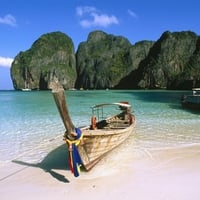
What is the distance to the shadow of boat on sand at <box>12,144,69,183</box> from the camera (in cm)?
978

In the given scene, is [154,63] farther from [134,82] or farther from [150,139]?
[150,139]

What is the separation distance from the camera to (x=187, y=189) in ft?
26.6

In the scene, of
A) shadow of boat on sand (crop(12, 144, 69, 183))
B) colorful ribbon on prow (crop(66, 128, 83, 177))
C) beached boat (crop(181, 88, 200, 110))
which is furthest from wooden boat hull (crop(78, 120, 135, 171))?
beached boat (crop(181, 88, 200, 110))

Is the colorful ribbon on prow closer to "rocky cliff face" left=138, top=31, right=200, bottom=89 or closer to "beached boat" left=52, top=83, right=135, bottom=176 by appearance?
"beached boat" left=52, top=83, right=135, bottom=176

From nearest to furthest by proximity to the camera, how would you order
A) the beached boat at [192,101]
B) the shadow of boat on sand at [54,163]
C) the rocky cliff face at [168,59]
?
the shadow of boat on sand at [54,163] → the beached boat at [192,101] → the rocky cliff face at [168,59]

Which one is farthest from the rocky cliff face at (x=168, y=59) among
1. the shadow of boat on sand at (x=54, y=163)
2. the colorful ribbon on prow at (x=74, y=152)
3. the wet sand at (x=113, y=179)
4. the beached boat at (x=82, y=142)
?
the colorful ribbon on prow at (x=74, y=152)

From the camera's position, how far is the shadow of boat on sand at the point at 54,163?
978 centimetres

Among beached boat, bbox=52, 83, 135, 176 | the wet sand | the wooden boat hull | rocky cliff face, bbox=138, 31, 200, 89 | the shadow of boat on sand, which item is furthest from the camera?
rocky cliff face, bbox=138, 31, 200, 89

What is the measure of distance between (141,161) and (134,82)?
180 m

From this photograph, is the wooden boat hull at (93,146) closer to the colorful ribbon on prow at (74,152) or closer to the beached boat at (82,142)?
the beached boat at (82,142)

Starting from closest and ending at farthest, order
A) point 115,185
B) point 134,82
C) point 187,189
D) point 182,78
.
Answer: point 187,189
point 115,185
point 182,78
point 134,82

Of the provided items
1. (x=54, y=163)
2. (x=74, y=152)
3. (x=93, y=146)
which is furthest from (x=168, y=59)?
(x=74, y=152)

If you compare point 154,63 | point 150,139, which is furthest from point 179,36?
point 150,139

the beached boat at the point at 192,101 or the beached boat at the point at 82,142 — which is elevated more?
the beached boat at the point at 82,142
